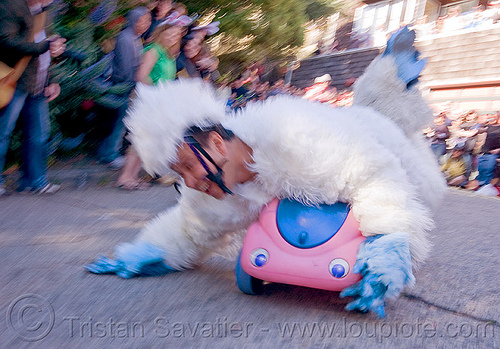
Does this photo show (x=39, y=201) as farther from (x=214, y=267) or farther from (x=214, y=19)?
(x=214, y=19)

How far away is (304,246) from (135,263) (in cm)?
69

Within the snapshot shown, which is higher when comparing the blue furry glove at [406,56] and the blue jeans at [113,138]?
the blue furry glove at [406,56]

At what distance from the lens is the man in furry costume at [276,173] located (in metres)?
1.41

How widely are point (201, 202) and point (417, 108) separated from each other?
115cm

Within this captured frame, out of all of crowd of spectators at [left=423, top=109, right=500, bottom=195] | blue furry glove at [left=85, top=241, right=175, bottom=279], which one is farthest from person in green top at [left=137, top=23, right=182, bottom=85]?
crowd of spectators at [left=423, top=109, right=500, bottom=195]

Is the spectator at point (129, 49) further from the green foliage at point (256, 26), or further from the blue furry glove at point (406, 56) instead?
the blue furry glove at point (406, 56)

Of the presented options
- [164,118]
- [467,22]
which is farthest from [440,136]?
[164,118]

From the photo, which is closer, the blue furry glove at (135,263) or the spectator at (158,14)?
the blue furry glove at (135,263)

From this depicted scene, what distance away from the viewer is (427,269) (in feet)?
6.38

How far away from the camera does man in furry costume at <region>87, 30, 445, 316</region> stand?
4.63ft

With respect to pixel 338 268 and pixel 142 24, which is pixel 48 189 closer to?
pixel 142 24

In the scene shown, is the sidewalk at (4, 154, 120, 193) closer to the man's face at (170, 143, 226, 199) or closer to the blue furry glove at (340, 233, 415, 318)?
the man's face at (170, 143, 226, 199)

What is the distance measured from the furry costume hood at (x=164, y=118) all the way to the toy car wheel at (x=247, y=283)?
44 centimetres

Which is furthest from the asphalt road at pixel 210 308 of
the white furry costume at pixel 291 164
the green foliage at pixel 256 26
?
the green foliage at pixel 256 26
